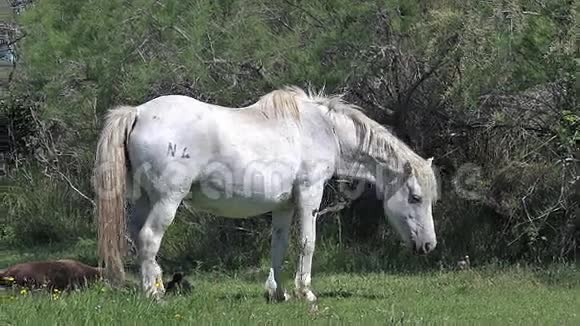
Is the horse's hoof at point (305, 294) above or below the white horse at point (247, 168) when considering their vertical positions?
below

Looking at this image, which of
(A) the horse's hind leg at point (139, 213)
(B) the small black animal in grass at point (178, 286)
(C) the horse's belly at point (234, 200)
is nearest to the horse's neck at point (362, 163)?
(C) the horse's belly at point (234, 200)

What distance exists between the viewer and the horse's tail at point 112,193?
337 inches

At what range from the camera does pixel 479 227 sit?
40.5 ft

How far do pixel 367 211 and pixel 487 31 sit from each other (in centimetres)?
306

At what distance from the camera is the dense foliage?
11125 mm

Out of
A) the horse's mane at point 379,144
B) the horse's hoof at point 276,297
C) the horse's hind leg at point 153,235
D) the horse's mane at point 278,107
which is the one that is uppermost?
the horse's mane at point 278,107

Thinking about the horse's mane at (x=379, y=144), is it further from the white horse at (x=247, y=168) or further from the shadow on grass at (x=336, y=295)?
the shadow on grass at (x=336, y=295)

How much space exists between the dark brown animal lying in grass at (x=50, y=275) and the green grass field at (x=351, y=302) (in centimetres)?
103

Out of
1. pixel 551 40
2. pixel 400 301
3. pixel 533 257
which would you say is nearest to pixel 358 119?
pixel 400 301

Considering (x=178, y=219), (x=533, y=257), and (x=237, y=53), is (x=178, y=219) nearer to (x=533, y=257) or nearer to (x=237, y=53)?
(x=237, y=53)

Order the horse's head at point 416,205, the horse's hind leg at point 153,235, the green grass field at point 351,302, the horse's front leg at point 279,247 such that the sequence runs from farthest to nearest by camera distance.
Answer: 1. the horse's head at point 416,205
2. the horse's front leg at point 279,247
3. the horse's hind leg at point 153,235
4. the green grass field at point 351,302

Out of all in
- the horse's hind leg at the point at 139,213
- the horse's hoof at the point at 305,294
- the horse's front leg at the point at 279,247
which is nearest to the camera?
the horse's hind leg at the point at 139,213

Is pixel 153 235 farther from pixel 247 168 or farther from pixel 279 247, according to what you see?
pixel 279 247

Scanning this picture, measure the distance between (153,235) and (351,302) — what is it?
1.85 meters
